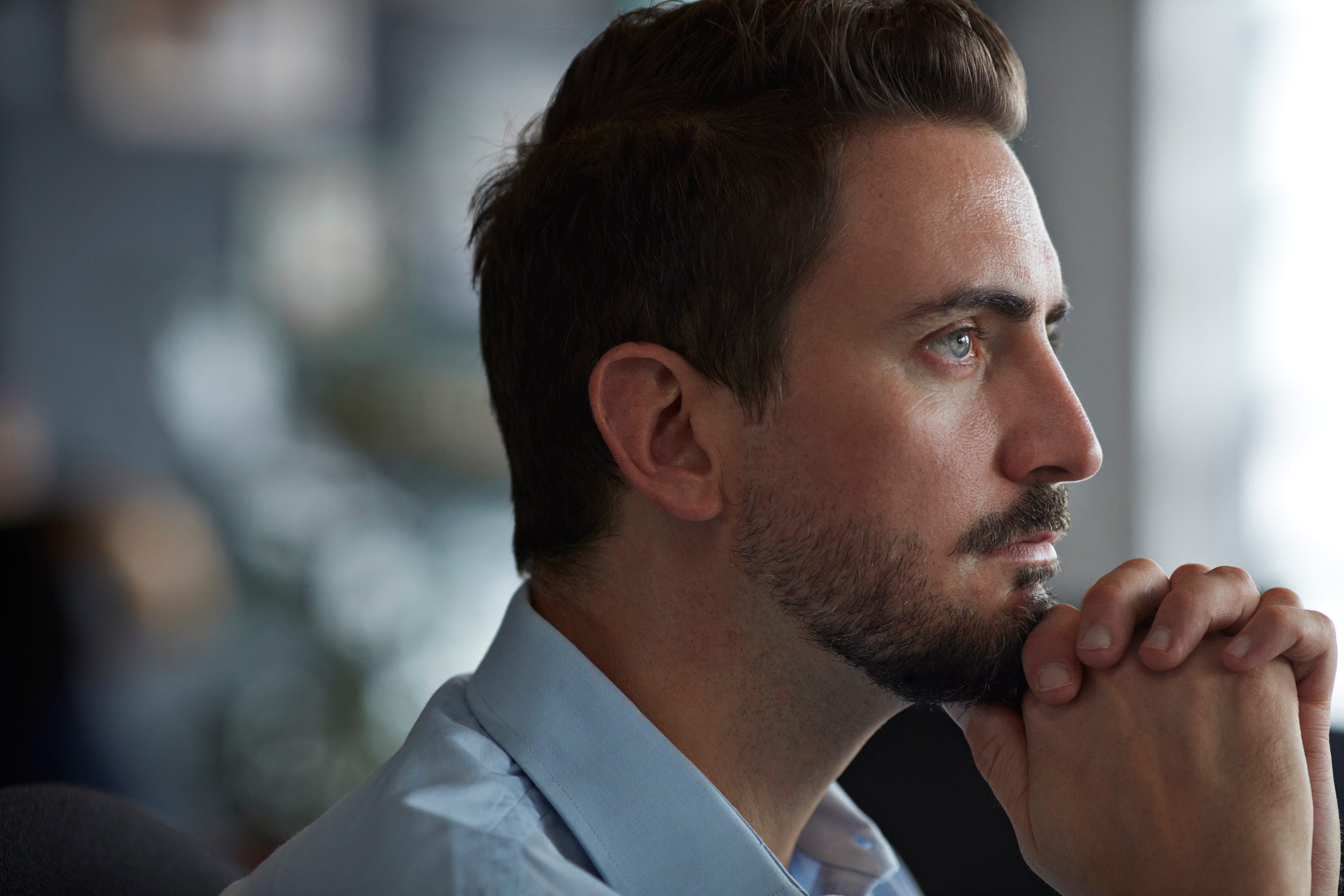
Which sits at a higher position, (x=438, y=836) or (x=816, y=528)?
Answer: (x=816, y=528)

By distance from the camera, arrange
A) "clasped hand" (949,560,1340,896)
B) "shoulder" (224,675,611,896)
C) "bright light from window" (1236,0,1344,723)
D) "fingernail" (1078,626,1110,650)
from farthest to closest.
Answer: "bright light from window" (1236,0,1344,723), "fingernail" (1078,626,1110,650), "clasped hand" (949,560,1340,896), "shoulder" (224,675,611,896)

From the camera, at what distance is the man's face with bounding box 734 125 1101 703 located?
1.08 m

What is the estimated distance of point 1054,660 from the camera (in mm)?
1085

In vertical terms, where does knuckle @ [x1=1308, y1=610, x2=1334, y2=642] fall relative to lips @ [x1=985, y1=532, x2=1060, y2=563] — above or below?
below

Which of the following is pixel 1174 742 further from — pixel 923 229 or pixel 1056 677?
pixel 923 229

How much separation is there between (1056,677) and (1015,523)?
142 millimetres

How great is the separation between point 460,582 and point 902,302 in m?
2.93

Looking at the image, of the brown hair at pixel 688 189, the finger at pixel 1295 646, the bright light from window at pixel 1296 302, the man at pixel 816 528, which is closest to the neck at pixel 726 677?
the man at pixel 816 528

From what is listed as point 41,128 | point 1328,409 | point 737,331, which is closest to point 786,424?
point 737,331

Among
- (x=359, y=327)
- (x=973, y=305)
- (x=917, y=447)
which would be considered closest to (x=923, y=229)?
(x=973, y=305)

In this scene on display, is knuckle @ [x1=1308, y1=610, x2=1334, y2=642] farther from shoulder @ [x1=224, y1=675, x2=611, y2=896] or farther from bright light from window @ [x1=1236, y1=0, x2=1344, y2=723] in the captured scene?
bright light from window @ [x1=1236, y1=0, x2=1344, y2=723]

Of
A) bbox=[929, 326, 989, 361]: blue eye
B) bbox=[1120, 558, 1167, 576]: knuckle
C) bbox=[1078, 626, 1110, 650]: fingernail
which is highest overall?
bbox=[929, 326, 989, 361]: blue eye

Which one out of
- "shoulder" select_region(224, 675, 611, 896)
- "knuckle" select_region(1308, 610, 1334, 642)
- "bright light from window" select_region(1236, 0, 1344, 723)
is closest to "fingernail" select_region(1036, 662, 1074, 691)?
"knuckle" select_region(1308, 610, 1334, 642)

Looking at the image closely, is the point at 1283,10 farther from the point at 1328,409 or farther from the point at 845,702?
the point at 845,702
